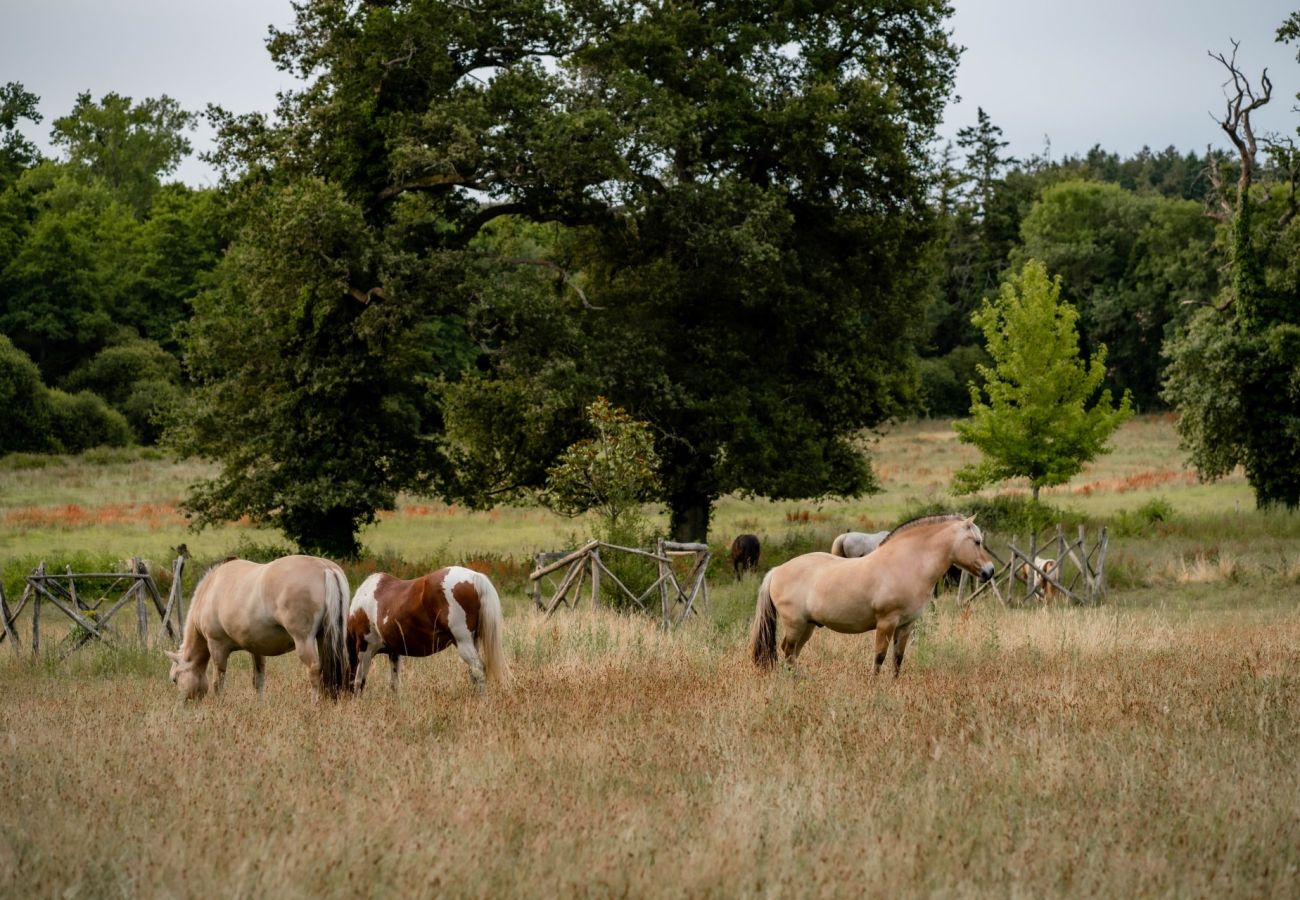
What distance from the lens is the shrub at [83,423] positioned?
61.7 metres

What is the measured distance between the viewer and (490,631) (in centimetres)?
1194

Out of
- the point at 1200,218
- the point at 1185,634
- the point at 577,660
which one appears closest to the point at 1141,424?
the point at 1200,218

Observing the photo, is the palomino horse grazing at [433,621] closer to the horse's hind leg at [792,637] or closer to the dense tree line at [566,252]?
the horse's hind leg at [792,637]

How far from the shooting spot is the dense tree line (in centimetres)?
2533

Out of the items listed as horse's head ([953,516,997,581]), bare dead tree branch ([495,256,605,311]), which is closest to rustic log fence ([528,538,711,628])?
horse's head ([953,516,997,581])

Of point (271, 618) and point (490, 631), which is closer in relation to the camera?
point (271, 618)

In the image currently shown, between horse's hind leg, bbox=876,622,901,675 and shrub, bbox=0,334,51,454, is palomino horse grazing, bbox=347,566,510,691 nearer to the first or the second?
horse's hind leg, bbox=876,622,901,675

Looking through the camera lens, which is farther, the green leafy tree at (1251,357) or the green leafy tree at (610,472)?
the green leafy tree at (1251,357)

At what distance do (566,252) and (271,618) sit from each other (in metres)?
20.3

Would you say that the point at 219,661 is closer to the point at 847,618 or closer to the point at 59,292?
the point at 847,618

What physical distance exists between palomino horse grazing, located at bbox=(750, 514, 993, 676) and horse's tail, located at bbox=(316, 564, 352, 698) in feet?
13.3

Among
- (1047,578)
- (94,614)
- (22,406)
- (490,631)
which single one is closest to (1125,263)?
(22,406)

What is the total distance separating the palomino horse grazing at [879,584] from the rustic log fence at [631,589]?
5107 millimetres

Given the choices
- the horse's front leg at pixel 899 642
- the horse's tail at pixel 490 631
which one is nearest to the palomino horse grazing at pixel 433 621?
the horse's tail at pixel 490 631
